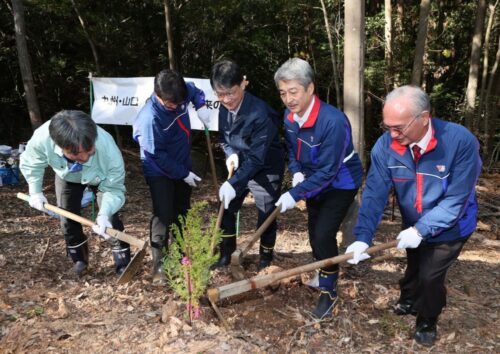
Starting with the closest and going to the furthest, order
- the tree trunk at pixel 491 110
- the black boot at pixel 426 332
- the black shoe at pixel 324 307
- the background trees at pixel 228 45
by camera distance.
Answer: the black boot at pixel 426 332
the black shoe at pixel 324 307
the background trees at pixel 228 45
the tree trunk at pixel 491 110

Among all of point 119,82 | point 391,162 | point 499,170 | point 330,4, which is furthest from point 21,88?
point 499,170

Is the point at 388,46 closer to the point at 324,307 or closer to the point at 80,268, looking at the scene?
the point at 324,307

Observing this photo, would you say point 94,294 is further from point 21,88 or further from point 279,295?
point 21,88

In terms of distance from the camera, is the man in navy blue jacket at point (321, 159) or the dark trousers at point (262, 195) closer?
the man in navy blue jacket at point (321, 159)

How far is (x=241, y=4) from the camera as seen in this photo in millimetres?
9344

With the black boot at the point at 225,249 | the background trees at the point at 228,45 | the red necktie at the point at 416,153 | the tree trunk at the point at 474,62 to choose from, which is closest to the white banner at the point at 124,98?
the background trees at the point at 228,45

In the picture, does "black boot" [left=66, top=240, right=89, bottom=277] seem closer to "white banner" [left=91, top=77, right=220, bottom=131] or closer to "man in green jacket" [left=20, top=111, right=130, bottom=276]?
"man in green jacket" [left=20, top=111, right=130, bottom=276]

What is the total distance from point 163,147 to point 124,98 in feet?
12.7

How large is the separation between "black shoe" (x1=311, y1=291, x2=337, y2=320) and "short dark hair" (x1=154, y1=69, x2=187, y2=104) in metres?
1.98

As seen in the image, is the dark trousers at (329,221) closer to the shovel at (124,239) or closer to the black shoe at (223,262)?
the black shoe at (223,262)

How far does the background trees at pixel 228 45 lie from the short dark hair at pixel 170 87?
547 cm

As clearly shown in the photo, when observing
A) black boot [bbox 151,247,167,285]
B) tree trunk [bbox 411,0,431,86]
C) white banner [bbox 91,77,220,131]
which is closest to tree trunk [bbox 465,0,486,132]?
tree trunk [bbox 411,0,431,86]

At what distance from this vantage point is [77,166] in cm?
359

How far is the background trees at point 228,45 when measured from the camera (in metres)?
9.30
